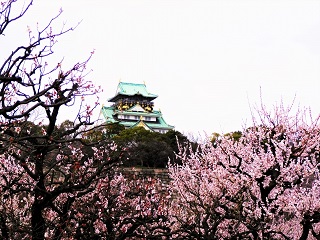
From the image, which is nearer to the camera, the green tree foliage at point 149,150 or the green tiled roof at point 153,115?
the green tree foliage at point 149,150

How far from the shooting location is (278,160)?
8641 millimetres

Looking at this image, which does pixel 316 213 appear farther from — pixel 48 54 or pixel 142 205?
pixel 48 54

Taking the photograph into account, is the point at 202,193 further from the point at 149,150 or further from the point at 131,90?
the point at 131,90

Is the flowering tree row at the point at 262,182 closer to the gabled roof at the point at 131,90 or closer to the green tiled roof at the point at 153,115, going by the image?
the green tiled roof at the point at 153,115

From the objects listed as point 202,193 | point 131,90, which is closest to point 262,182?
point 202,193

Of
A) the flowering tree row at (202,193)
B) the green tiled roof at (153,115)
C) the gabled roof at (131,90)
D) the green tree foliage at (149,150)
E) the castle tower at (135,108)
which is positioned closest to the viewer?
the flowering tree row at (202,193)

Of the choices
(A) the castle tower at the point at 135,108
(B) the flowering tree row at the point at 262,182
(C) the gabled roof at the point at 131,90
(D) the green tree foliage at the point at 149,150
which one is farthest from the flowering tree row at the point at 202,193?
(C) the gabled roof at the point at 131,90

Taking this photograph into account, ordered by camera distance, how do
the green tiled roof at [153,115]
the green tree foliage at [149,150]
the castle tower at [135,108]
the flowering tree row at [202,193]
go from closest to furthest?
the flowering tree row at [202,193]
the green tree foliage at [149,150]
the green tiled roof at [153,115]
the castle tower at [135,108]

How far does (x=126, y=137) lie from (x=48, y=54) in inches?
1135

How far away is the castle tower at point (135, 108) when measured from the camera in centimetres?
5653

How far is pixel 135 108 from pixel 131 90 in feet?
16.3

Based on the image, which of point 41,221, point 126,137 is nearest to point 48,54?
point 41,221

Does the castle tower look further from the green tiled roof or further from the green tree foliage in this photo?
the green tree foliage

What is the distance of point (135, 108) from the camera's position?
58344 millimetres
